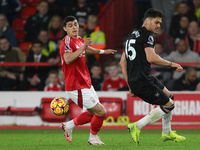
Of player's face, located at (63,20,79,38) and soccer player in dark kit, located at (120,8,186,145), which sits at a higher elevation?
player's face, located at (63,20,79,38)

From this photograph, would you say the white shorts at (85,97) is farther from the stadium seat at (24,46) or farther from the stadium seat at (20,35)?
the stadium seat at (20,35)

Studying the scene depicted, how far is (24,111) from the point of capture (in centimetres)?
1199

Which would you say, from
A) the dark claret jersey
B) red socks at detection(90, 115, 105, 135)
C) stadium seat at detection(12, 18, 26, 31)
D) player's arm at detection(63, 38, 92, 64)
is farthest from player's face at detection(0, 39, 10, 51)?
the dark claret jersey

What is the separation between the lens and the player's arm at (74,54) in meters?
7.07

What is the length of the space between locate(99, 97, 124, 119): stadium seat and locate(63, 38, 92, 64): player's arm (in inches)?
183

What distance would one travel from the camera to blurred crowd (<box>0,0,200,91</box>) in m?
12.1

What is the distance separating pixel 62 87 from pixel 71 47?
4.85 meters

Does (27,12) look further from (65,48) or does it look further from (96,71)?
(65,48)

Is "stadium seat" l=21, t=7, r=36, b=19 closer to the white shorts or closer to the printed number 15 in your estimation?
the white shorts

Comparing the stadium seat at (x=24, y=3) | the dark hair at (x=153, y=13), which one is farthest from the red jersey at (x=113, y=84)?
the stadium seat at (x=24, y=3)

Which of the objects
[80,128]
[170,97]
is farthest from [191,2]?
[170,97]

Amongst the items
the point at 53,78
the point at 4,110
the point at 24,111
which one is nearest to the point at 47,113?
the point at 24,111

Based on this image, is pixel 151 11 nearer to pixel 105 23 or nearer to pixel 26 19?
pixel 105 23

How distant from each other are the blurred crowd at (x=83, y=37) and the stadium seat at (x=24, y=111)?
0.60 meters
